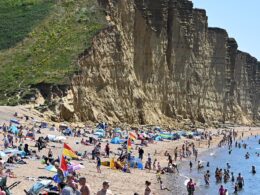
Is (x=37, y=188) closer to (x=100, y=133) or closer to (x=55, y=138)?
(x=55, y=138)

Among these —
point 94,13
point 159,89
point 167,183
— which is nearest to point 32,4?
point 94,13

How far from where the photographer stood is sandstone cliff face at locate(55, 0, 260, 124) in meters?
59.2

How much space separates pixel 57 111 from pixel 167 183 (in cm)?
2125

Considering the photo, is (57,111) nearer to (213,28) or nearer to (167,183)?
(167,183)

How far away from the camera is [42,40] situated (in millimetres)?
61438

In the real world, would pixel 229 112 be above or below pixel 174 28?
below

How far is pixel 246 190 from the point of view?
110 ft

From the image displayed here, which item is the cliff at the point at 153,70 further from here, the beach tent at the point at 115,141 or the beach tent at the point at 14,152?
the beach tent at the point at 14,152

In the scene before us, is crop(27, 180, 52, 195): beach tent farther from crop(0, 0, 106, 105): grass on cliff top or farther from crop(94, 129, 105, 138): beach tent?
crop(0, 0, 106, 105): grass on cliff top

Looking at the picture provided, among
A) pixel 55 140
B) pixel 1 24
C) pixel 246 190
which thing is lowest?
pixel 246 190

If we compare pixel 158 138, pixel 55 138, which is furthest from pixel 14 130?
pixel 158 138

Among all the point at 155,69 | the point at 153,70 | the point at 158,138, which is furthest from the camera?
the point at 155,69

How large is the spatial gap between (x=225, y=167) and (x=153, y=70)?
102ft

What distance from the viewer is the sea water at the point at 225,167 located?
3256cm
